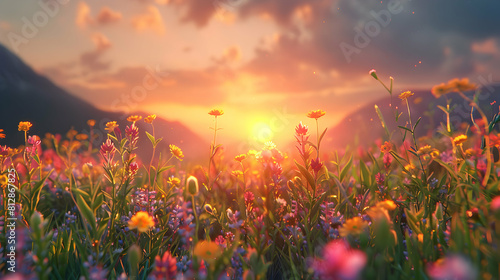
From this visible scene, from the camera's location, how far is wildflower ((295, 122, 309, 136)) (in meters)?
2.22

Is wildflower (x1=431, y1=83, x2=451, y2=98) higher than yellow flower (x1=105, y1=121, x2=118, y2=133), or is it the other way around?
wildflower (x1=431, y1=83, x2=451, y2=98)

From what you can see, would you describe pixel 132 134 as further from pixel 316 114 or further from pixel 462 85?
pixel 462 85

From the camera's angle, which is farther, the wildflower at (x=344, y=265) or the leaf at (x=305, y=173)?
the leaf at (x=305, y=173)

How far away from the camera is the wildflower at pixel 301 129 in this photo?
7.29ft

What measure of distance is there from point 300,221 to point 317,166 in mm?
414

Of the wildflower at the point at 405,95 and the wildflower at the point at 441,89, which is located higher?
the wildflower at the point at 405,95

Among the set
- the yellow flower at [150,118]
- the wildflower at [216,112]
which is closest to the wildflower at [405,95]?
the wildflower at [216,112]

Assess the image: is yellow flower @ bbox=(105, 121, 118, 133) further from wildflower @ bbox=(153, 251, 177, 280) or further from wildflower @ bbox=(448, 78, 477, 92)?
wildflower @ bbox=(448, 78, 477, 92)

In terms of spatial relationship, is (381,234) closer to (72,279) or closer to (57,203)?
(72,279)

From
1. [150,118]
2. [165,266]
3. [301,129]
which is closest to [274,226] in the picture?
[301,129]

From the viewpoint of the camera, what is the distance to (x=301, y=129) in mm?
2227

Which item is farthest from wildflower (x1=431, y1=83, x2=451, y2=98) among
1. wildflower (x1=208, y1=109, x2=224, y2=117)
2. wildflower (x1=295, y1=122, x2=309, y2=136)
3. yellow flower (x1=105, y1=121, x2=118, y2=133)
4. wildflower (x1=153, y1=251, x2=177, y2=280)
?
yellow flower (x1=105, y1=121, x2=118, y2=133)

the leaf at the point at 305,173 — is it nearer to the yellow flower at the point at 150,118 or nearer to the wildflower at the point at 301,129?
the wildflower at the point at 301,129

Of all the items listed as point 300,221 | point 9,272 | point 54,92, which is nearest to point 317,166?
point 300,221
